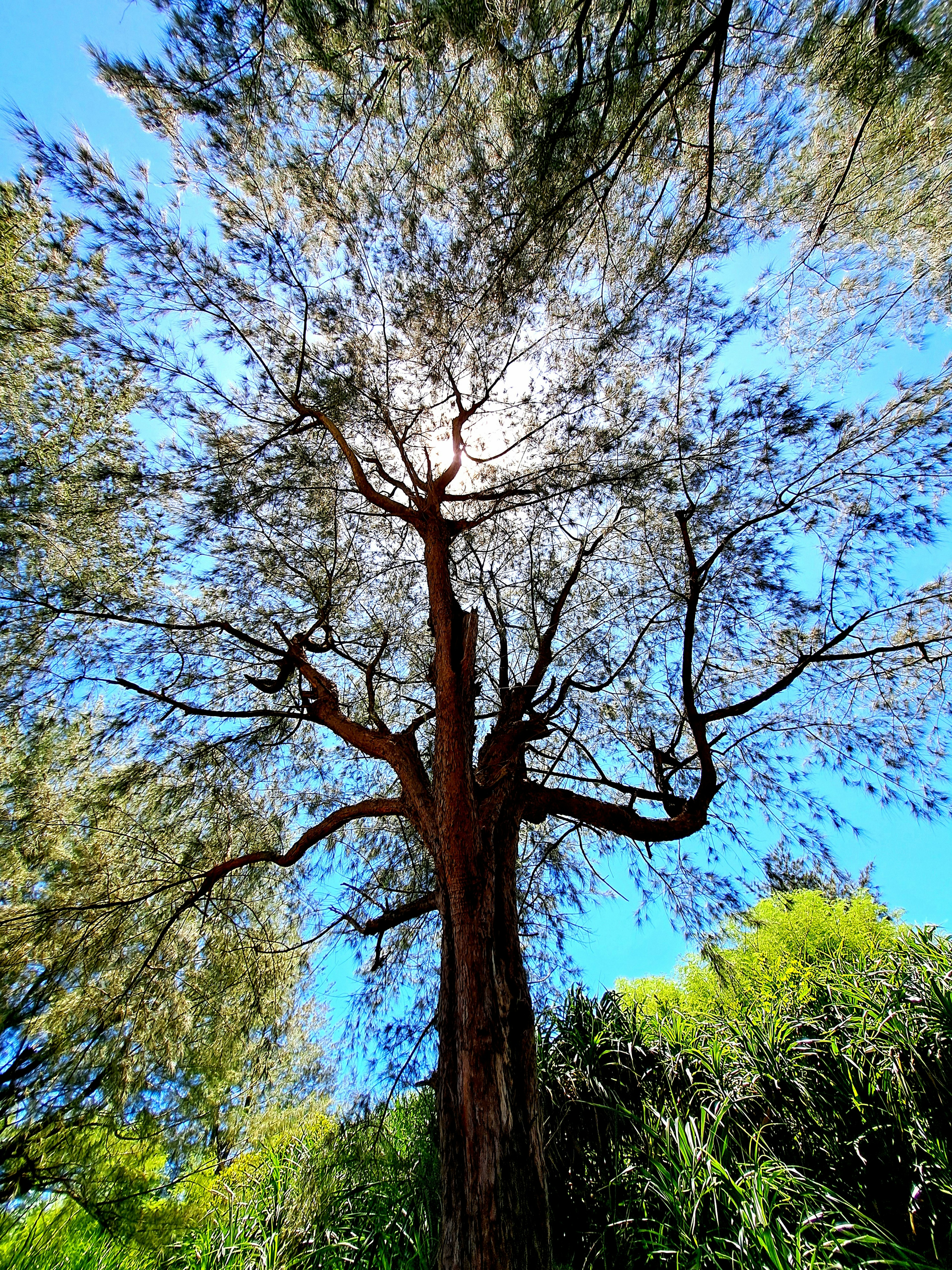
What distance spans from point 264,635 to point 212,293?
204 cm

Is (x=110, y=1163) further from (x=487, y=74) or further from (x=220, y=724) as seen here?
(x=487, y=74)

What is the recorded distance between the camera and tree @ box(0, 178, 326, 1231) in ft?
10.5

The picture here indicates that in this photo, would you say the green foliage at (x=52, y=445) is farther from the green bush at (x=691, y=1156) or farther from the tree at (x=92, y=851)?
the green bush at (x=691, y=1156)

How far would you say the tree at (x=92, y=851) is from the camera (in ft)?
10.5

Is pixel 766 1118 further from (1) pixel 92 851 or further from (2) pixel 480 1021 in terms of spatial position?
(1) pixel 92 851

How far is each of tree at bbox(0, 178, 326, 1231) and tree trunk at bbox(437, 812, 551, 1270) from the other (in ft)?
4.60

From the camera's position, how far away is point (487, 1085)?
2.05m

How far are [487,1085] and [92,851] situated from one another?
9.68 ft

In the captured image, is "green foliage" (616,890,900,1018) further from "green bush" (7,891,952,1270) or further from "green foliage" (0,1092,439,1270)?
"green foliage" (0,1092,439,1270)

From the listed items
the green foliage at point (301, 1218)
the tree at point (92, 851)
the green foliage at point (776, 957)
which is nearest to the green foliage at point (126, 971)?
the tree at point (92, 851)

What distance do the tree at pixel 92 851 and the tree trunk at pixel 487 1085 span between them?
1403mm

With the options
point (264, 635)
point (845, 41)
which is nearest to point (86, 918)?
point (264, 635)

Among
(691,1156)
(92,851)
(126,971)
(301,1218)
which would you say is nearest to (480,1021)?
(691,1156)

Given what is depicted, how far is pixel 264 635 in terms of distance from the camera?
4207mm
